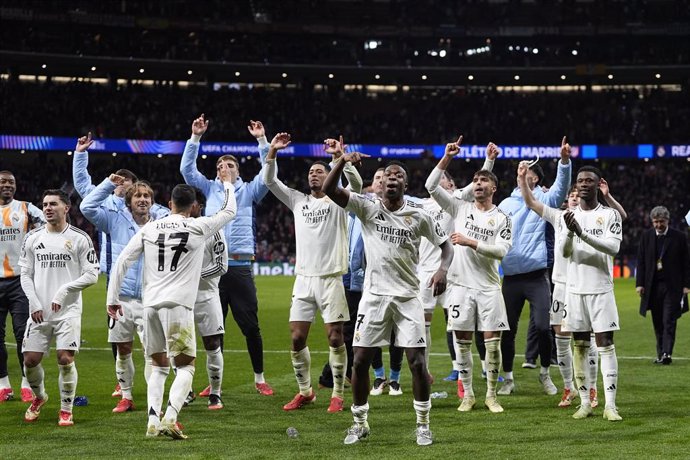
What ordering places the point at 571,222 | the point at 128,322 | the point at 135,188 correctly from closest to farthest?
the point at 571,222
the point at 128,322
the point at 135,188

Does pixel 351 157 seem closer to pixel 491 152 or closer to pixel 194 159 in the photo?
pixel 491 152

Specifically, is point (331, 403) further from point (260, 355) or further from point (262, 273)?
point (262, 273)

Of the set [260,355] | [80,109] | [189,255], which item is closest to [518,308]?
[260,355]

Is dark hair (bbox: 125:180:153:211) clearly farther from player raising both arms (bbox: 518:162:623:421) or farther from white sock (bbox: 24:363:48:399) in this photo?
player raising both arms (bbox: 518:162:623:421)

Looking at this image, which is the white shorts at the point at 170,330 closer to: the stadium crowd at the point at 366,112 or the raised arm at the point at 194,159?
the raised arm at the point at 194,159

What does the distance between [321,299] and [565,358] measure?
9.33 feet

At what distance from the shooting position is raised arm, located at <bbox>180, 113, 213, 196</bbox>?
11.0m

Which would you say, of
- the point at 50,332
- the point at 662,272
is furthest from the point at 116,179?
the point at 662,272

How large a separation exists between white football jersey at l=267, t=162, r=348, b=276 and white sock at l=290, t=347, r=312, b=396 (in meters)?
0.87

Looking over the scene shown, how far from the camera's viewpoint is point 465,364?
10641 millimetres

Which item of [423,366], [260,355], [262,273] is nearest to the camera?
[423,366]

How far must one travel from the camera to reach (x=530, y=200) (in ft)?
33.9

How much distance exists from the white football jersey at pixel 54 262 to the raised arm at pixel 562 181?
5.10 m

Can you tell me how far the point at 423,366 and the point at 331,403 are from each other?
2.12 m
